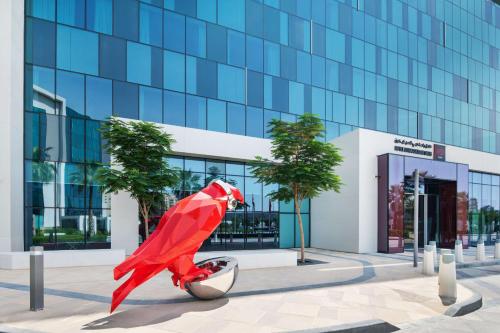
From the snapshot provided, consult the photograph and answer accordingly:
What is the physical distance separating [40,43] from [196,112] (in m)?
8.70

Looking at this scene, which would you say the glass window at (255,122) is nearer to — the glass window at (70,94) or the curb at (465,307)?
the glass window at (70,94)

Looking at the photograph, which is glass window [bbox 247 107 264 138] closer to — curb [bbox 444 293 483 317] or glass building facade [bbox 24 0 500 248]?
glass building facade [bbox 24 0 500 248]

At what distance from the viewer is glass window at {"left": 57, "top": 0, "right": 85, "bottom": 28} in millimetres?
19739

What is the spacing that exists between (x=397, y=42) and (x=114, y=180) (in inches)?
1083

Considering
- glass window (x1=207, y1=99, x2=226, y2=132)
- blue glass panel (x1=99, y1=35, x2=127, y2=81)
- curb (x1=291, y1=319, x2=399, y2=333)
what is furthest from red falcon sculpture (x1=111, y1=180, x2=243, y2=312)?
glass window (x1=207, y1=99, x2=226, y2=132)

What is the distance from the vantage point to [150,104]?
21.9 meters

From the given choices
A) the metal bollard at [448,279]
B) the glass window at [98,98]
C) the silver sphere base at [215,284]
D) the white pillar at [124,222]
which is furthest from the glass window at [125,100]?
the metal bollard at [448,279]

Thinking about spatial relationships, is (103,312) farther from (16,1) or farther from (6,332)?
(16,1)

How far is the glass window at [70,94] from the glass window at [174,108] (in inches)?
175

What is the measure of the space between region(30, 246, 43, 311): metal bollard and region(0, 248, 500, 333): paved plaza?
0.72ft

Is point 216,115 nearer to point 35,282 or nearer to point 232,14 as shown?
point 232,14

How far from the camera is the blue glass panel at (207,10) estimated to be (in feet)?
79.7

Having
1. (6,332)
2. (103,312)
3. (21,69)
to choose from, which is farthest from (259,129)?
(6,332)

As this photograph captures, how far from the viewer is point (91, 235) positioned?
19359mm
